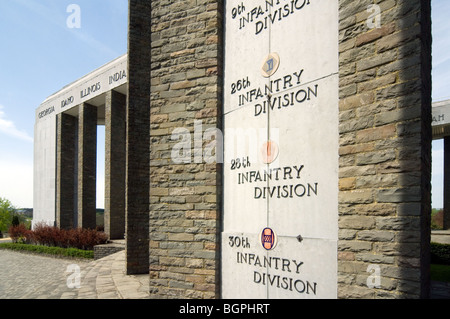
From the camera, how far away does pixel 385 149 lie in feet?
11.4

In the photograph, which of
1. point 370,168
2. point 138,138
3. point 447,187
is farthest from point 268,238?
point 447,187

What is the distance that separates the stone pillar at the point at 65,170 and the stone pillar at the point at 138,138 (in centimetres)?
1482

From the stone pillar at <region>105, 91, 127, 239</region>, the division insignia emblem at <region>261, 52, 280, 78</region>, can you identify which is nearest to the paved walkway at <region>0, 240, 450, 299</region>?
the stone pillar at <region>105, 91, 127, 239</region>

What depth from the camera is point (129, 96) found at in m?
8.97

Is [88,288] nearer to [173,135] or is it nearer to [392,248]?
[173,135]

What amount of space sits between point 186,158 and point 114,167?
12898mm

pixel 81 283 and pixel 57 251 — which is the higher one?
pixel 81 283

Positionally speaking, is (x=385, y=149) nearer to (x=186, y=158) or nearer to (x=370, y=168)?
(x=370, y=168)

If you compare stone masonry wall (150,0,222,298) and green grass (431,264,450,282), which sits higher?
stone masonry wall (150,0,222,298)

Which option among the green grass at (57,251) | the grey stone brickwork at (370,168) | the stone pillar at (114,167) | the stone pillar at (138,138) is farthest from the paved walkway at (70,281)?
the stone pillar at (114,167)

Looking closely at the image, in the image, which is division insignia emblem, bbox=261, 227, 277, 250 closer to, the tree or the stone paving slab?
the stone paving slab

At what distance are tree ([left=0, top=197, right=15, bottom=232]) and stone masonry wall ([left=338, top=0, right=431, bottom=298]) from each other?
3773 cm

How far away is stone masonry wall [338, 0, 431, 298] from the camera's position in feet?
10.7

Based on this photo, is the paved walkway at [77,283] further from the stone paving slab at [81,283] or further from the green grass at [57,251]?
the green grass at [57,251]
